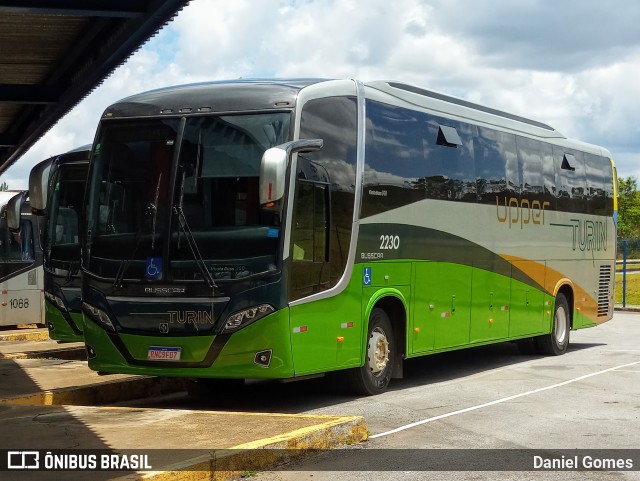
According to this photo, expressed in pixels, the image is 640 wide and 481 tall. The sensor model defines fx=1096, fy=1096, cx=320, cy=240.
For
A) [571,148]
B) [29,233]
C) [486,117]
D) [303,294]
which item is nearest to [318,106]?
[303,294]

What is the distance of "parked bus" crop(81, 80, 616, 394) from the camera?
37.5 ft

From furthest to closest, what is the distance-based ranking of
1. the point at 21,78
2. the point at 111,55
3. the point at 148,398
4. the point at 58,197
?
1. the point at 21,78
2. the point at 58,197
3. the point at 111,55
4. the point at 148,398

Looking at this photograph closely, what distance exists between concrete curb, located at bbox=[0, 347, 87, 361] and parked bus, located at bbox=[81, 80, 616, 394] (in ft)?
17.4

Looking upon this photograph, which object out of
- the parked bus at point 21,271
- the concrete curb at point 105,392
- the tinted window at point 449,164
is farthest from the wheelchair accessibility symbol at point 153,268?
the parked bus at point 21,271

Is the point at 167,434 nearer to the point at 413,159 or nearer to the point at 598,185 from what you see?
the point at 413,159

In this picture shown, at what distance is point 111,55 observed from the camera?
1568cm

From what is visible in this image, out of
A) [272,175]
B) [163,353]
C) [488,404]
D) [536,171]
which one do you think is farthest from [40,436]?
A: [536,171]

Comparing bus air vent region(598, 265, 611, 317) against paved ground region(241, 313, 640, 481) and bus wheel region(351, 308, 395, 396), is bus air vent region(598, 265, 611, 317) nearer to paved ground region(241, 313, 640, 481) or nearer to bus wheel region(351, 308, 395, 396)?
paved ground region(241, 313, 640, 481)

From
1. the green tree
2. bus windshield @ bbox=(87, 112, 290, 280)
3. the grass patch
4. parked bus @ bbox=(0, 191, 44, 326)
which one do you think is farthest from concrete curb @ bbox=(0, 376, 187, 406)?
the green tree

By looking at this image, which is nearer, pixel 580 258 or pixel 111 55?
pixel 111 55

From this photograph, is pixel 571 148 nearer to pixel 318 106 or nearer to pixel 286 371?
pixel 318 106

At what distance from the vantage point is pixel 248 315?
11.4 m

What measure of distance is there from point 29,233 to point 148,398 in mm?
12949

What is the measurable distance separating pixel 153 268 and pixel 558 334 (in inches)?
412
